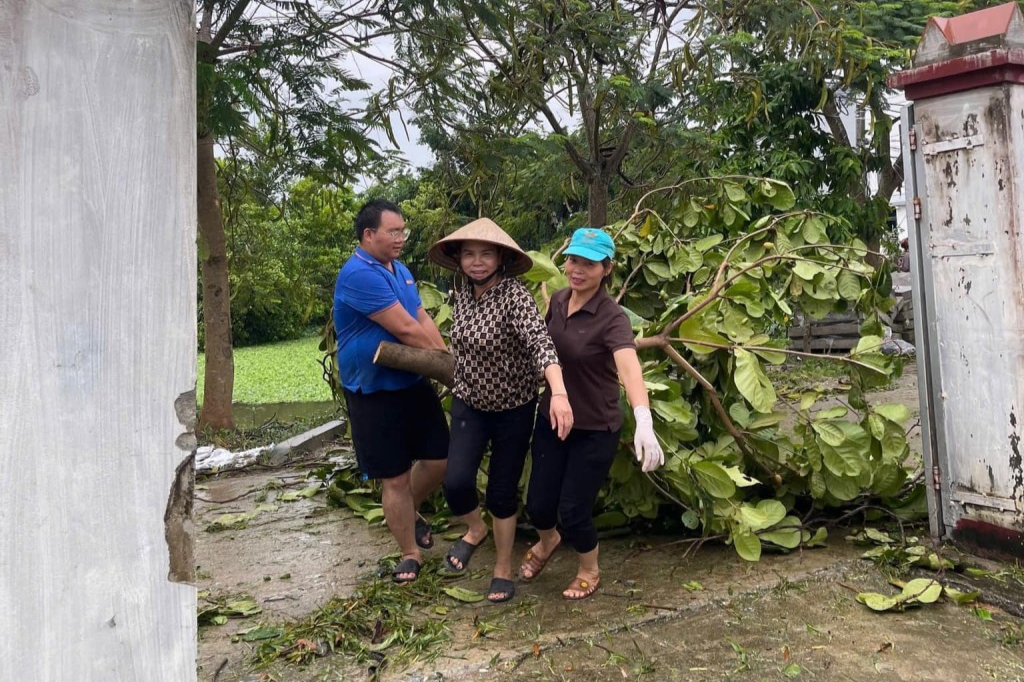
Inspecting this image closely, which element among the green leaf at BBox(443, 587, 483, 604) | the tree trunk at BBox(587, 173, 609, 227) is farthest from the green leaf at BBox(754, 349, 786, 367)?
the tree trunk at BBox(587, 173, 609, 227)

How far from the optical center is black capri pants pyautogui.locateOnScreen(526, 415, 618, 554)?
11.8 ft

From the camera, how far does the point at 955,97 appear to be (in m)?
3.85

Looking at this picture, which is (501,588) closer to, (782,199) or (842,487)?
(842,487)

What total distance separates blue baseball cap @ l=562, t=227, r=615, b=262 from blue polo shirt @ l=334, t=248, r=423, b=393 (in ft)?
2.85

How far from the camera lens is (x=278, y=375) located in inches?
734

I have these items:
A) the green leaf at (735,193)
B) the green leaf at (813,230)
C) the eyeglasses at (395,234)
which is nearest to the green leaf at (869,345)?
the green leaf at (813,230)

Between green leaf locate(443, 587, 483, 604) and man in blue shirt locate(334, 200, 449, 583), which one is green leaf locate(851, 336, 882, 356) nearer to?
man in blue shirt locate(334, 200, 449, 583)

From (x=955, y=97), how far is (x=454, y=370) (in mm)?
2520

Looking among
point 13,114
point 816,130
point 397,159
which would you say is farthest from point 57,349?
point 816,130

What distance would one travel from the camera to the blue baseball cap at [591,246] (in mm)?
3512

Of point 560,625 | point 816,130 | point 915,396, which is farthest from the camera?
point 816,130

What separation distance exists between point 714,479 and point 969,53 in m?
2.15

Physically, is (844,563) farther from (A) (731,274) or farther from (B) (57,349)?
(B) (57,349)

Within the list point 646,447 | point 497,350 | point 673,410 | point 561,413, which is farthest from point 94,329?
point 673,410
